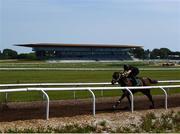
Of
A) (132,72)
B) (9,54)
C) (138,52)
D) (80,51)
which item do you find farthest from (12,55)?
(132,72)

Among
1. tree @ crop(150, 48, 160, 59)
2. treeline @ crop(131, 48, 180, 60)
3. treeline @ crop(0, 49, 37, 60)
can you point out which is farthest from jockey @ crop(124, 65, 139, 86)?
tree @ crop(150, 48, 160, 59)

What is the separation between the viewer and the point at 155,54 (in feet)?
511

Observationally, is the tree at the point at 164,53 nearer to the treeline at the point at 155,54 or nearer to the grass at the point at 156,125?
the treeline at the point at 155,54

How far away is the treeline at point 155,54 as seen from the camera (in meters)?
144

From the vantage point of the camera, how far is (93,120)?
927 centimetres

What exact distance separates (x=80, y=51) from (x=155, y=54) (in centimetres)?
4244

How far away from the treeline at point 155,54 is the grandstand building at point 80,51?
17.6m

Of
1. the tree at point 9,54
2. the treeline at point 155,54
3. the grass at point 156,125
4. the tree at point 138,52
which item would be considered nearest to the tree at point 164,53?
the treeline at point 155,54

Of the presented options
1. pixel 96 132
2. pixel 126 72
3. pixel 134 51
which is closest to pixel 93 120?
pixel 96 132

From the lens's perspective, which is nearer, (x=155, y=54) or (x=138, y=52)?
(x=138, y=52)

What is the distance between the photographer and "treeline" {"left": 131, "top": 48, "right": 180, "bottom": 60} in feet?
472

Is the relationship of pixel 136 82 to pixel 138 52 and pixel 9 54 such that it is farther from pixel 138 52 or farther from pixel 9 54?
pixel 9 54

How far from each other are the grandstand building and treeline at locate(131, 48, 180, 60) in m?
17.6

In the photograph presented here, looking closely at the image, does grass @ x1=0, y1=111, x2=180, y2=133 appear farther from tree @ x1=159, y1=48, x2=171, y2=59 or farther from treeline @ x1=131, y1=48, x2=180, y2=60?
tree @ x1=159, y1=48, x2=171, y2=59
